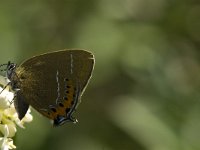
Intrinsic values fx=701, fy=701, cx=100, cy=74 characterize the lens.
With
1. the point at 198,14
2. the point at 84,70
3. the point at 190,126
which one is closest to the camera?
the point at 84,70

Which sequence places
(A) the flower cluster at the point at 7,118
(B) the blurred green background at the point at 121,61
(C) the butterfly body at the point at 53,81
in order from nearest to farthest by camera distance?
(A) the flower cluster at the point at 7,118, (C) the butterfly body at the point at 53,81, (B) the blurred green background at the point at 121,61

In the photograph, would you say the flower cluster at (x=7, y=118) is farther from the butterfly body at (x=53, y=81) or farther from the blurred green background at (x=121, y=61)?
the blurred green background at (x=121, y=61)

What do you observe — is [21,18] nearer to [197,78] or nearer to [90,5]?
[90,5]

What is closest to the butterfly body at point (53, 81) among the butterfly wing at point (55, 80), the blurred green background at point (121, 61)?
the butterfly wing at point (55, 80)

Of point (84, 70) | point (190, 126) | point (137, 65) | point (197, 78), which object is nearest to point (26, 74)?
point (84, 70)

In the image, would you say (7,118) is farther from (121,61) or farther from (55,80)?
(121,61)

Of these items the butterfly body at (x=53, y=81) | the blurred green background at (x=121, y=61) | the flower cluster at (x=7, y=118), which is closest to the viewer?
the flower cluster at (x=7, y=118)

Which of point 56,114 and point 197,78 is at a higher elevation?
point 56,114

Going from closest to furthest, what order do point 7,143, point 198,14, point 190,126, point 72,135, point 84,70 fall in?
point 7,143 → point 84,70 → point 190,126 → point 72,135 → point 198,14

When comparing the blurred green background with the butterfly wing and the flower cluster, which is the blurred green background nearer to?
the butterfly wing
